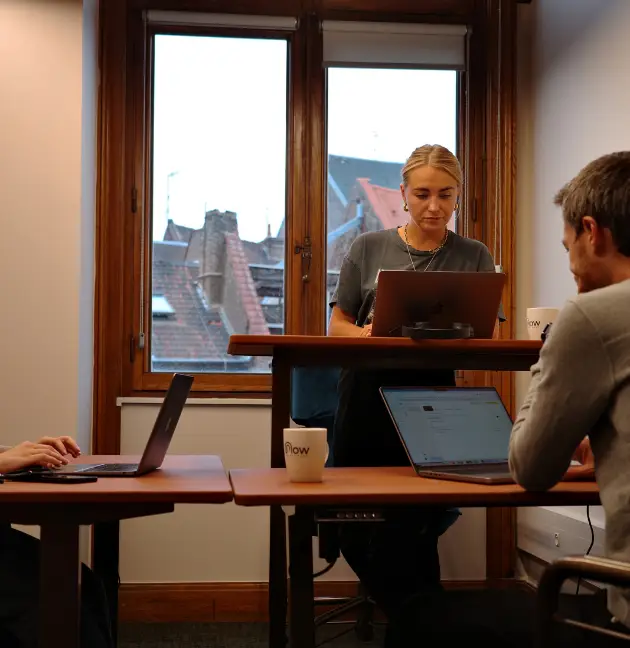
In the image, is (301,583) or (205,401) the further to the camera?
(205,401)

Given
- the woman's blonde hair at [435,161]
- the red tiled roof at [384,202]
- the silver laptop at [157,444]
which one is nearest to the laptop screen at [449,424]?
the silver laptop at [157,444]

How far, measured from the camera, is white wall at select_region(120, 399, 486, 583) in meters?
3.52

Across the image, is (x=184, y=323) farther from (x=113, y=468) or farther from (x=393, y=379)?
(x=113, y=468)

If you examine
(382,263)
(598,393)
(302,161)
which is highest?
(302,161)

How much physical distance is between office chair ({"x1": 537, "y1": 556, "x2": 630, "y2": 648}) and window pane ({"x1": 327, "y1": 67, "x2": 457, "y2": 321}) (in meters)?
2.67

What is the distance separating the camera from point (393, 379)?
2357 mm

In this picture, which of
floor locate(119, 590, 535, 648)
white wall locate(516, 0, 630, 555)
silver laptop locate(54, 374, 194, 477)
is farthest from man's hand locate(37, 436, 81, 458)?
white wall locate(516, 0, 630, 555)

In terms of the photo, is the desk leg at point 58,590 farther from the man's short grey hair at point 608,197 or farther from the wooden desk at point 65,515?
the man's short grey hair at point 608,197

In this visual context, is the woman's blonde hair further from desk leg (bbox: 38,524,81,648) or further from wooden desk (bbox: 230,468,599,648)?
desk leg (bbox: 38,524,81,648)

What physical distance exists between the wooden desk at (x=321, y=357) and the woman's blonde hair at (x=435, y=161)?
2.56 feet

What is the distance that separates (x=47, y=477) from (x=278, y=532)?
52cm

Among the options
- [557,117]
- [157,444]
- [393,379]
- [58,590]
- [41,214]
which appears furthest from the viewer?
[557,117]

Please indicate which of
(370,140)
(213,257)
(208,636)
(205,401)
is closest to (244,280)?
(213,257)

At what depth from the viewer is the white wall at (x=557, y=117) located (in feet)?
9.78
